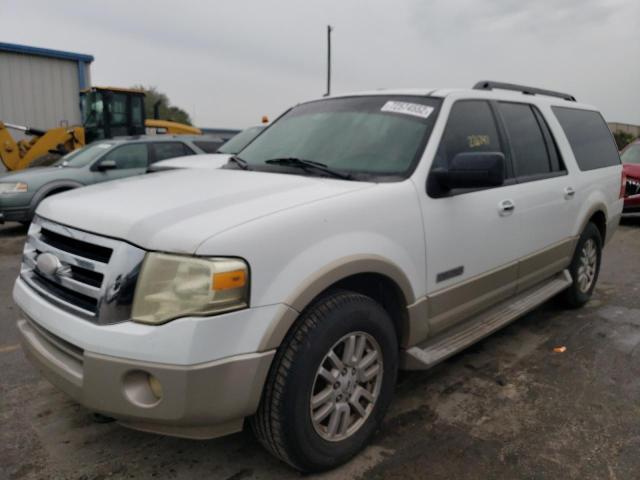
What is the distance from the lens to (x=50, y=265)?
7.75ft

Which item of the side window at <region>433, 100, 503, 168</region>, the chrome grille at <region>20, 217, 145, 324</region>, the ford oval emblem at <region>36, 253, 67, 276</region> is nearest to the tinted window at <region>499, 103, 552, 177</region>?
the side window at <region>433, 100, 503, 168</region>

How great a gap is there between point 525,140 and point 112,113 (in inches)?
505

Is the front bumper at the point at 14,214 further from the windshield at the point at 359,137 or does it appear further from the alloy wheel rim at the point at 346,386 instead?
the alloy wheel rim at the point at 346,386

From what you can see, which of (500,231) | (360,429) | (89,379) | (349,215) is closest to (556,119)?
(500,231)

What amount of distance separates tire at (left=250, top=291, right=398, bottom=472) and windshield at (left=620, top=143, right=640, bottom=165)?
30.2ft

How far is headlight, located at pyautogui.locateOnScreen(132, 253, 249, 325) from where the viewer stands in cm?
198

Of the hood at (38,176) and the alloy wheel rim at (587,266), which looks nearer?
the alloy wheel rim at (587,266)

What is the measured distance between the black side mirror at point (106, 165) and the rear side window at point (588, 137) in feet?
22.0

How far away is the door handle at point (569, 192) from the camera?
→ 13.5ft

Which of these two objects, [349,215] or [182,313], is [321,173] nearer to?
[349,215]

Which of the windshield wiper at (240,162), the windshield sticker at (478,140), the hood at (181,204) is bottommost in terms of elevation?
the hood at (181,204)

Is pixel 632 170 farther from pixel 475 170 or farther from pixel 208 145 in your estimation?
pixel 475 170

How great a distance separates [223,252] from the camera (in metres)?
2.01

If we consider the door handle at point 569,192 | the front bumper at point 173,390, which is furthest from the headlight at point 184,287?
the door handle at point 569,192
